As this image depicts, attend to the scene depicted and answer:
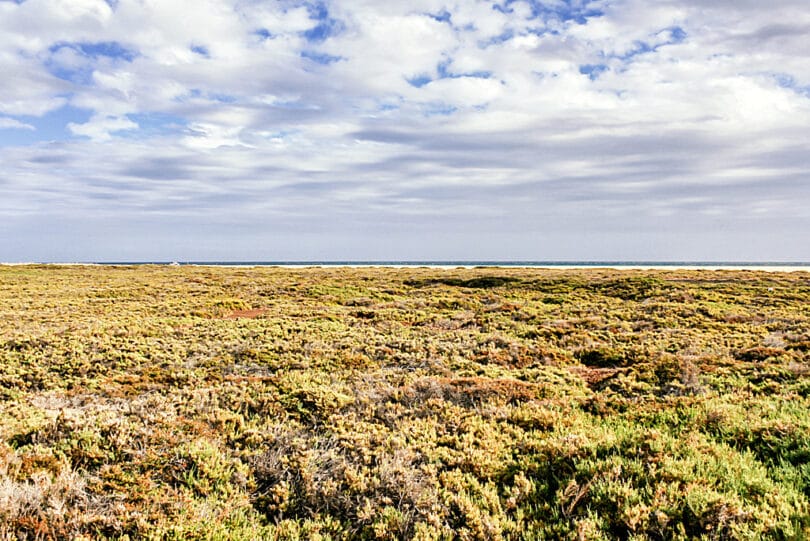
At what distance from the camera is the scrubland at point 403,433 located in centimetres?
554

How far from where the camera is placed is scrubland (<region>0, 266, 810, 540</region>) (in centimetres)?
554

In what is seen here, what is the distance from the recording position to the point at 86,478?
20.2ft

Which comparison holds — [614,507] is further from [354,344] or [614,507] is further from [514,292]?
[514,292]

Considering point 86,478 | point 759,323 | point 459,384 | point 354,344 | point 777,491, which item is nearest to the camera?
point 777,491

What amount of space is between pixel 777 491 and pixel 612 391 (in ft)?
19.2

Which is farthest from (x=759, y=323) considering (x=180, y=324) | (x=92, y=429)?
(x=180, y=324)

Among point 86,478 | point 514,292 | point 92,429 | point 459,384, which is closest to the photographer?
point 86,478

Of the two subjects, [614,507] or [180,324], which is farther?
[180,324]

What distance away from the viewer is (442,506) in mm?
5949

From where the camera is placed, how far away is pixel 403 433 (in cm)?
823

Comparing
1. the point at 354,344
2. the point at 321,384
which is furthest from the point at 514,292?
the point at 321,384

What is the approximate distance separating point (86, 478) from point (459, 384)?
24.7 feet

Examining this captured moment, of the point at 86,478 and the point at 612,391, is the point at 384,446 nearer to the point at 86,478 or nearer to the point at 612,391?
the point at 86,478

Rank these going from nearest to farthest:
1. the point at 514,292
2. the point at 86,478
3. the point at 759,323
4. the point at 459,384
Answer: the point at 86,478, the point at 459,384, the point at 759,323, the point at 514,292
